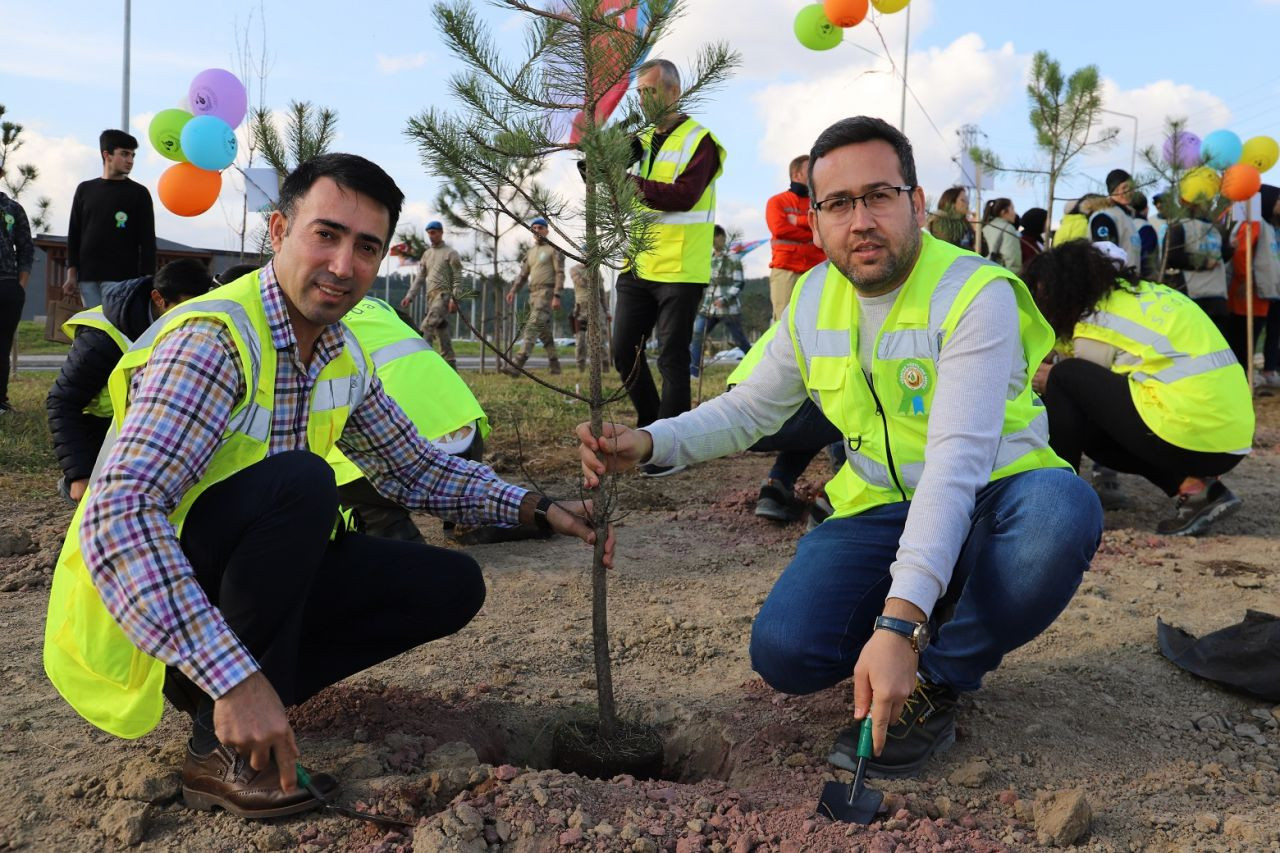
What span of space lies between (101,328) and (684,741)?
2297 mm

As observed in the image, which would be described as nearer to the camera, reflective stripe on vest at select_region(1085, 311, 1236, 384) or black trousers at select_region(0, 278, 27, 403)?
reflective stripe on vest at select_region(1085, 311, 1236, 384)

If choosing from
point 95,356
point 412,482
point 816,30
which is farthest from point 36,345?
point 412,482

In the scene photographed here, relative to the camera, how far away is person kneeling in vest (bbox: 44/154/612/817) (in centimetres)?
175

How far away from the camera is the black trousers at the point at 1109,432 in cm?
420

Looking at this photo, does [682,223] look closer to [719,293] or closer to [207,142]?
[207,142]

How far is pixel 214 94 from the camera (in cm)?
654

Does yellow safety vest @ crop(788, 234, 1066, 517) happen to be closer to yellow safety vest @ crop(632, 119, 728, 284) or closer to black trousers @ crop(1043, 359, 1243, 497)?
black trousers @ crop(1043, 359, 1243, 497)

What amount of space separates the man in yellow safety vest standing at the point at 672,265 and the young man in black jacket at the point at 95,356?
1991 mm

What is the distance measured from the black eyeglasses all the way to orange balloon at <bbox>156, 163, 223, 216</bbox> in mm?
5220

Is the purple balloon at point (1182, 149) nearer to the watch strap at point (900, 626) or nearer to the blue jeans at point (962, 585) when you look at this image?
the blue jeans at point (962, 585)

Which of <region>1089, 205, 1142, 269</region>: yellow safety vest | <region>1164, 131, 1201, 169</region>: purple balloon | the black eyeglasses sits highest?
<region>1164, 131, 1201, 169</region>: purple balloon

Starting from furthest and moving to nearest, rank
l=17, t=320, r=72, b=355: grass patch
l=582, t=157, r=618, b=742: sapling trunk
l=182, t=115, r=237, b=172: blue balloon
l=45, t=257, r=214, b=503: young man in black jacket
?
l=17, t=320, r=72, b=355: grass patch, l=182, t=115, r=237, b=172: blue balloon, l=45, t=257, r=214, b=503: young man in black jacket, l=582, t=157, r=618, b=742: sapling trunk

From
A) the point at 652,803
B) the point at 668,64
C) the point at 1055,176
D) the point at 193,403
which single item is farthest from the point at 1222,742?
the point at 1055,176

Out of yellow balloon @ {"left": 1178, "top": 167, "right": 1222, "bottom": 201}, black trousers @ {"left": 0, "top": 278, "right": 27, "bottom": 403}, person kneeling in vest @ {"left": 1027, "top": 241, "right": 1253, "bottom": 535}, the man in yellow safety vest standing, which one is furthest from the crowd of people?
yellow balloon @ {"left": 1178, "top": 167, "right": 1222, "bottom": 201}
